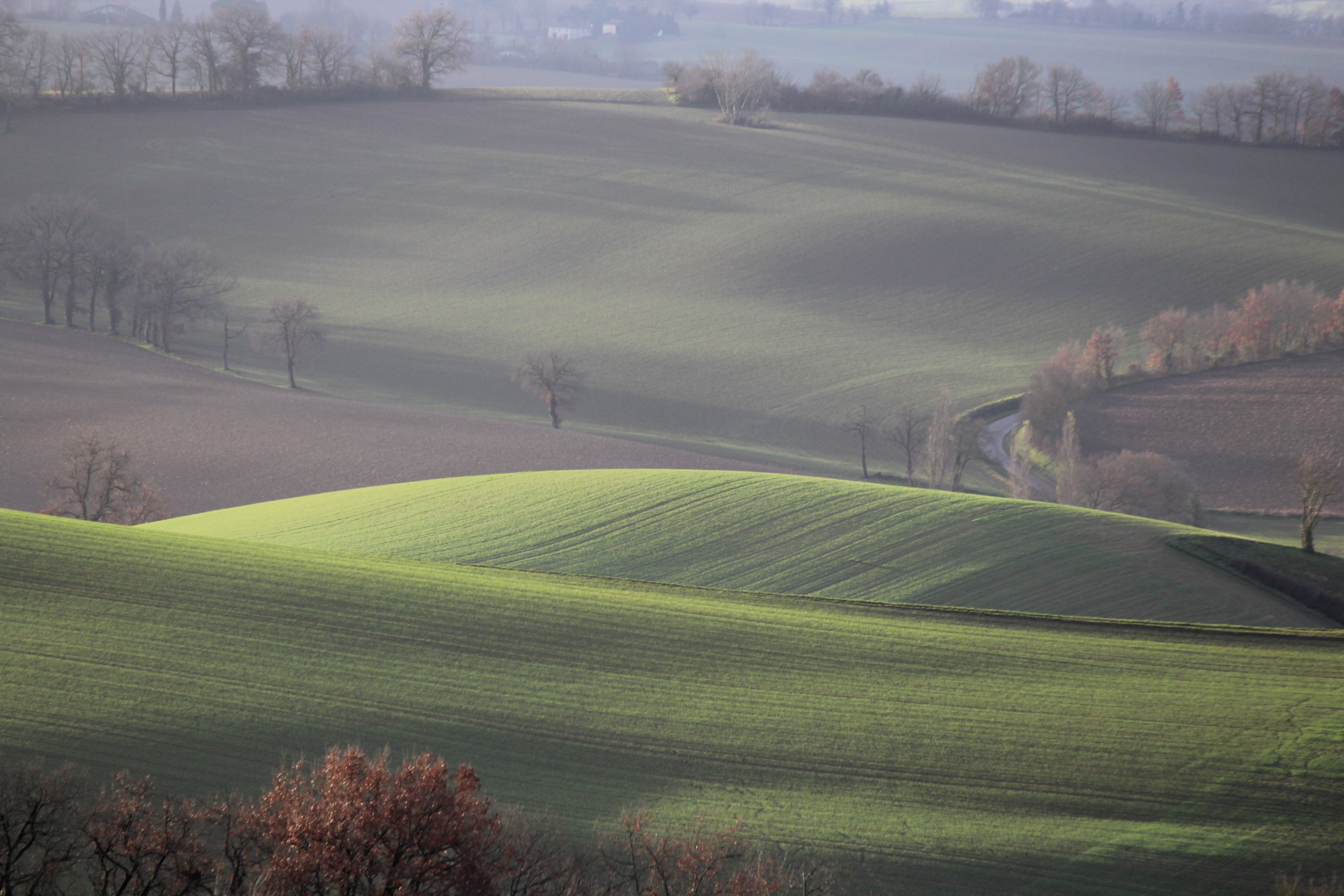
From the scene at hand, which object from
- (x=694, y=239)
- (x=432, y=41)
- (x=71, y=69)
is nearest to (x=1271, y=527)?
(x=694, y=239)

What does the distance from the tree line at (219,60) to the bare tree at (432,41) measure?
10 centimetres

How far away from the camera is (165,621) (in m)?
17.7

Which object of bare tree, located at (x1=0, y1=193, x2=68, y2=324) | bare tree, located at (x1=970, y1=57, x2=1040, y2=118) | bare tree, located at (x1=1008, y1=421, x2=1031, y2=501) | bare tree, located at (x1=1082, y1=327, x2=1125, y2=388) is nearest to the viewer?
bare tree, located at (x1=1008, y1=421, x2=1031, y2=501)

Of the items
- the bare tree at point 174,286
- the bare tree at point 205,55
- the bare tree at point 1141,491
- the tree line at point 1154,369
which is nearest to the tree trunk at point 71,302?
the bare tree at point 174,286

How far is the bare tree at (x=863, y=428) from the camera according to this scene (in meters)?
46.3

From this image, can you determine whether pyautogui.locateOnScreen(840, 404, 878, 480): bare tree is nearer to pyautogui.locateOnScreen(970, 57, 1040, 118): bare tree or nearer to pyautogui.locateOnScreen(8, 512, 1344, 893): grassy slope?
pyautogui.locateOnScreen(8, 512, 1344, 893): grassy slope

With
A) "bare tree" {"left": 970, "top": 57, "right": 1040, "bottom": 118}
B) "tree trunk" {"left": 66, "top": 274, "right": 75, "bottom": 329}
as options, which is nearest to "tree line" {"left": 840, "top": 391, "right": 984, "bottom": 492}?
"tree trunk" {"left": 66, "top": 274, "right": 75, "bottom": 329}

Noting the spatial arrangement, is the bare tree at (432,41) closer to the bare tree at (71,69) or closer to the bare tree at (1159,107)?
the bare tree at (71,69)

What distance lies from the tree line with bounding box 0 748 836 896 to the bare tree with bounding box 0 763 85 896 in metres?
0.03

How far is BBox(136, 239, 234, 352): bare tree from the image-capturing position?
177 feet

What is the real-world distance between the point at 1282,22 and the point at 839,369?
189773 millimetres

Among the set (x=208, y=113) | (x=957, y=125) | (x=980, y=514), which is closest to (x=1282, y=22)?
(x=957, y=125)

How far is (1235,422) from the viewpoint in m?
47.3

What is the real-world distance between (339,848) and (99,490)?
1021 inches
